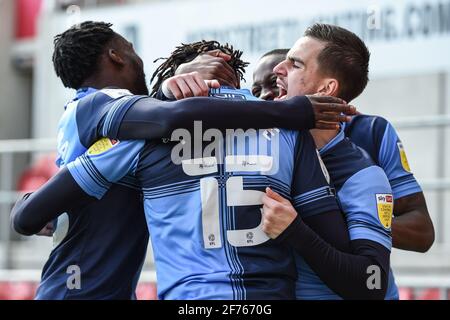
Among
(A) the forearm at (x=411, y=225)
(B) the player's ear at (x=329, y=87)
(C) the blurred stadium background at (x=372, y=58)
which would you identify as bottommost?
(A) the forearm at (x=411, y=225)

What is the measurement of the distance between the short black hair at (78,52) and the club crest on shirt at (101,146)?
1.40ft

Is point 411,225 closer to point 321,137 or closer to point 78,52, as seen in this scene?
point 321,137

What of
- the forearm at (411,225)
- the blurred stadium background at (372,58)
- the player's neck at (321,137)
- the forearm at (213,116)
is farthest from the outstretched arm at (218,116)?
the blurred stadium background at (372,58)

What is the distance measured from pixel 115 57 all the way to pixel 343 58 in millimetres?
695

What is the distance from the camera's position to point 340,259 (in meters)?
2.13

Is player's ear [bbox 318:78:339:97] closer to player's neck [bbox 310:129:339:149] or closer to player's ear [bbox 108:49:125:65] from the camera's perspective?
player's neck [bbox 310:129:339:149]

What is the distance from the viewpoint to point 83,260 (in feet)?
8.29

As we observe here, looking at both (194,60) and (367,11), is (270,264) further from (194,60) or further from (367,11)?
(367,11)

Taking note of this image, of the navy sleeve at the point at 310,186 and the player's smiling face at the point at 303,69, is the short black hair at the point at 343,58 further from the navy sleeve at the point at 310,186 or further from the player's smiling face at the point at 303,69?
the navy sleeve at the point at 310,186

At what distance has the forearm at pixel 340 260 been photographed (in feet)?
6.96

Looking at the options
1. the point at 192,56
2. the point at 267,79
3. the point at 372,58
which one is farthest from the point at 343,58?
the point at 372,58
